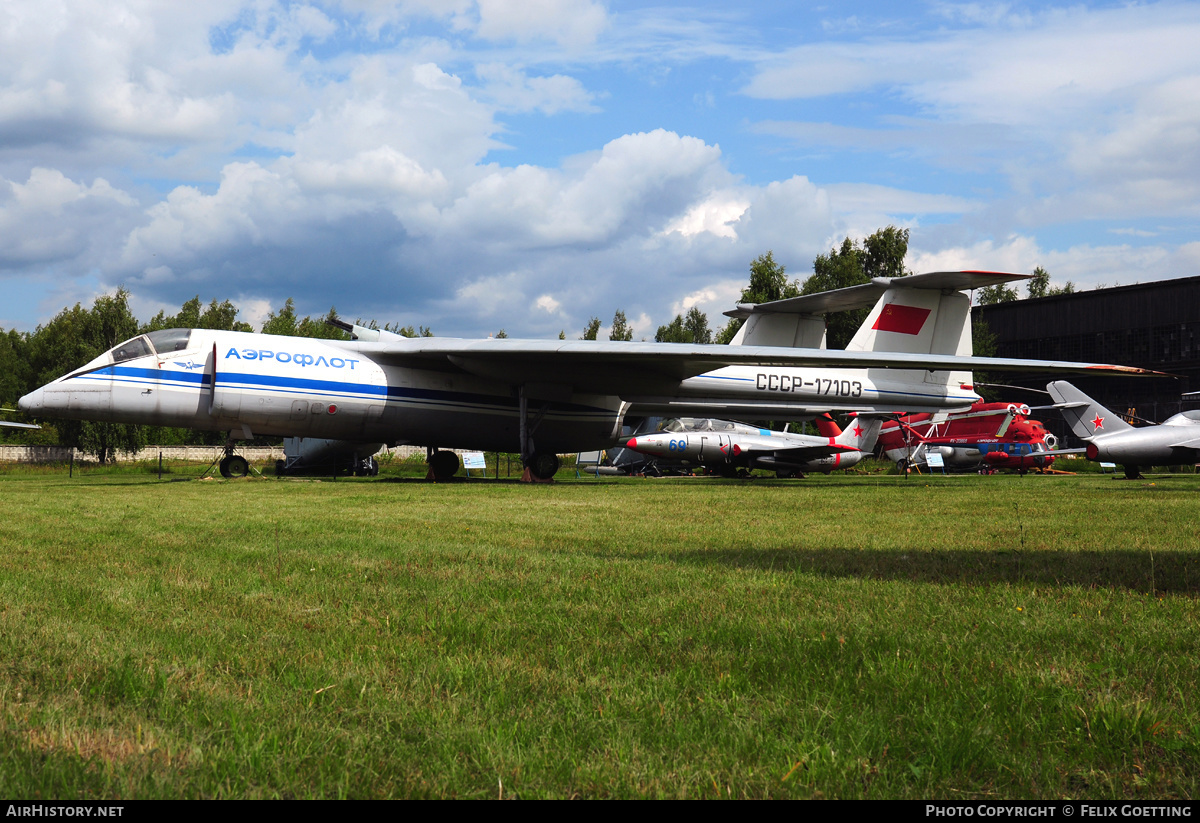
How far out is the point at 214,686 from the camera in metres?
2.56

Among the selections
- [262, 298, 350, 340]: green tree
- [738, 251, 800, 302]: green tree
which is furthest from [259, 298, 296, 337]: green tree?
[738, 251, 800, 302]: green tree

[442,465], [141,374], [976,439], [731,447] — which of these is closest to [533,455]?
[442,465]

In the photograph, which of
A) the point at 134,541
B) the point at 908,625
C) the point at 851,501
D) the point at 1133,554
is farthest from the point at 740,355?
the point at 908,625

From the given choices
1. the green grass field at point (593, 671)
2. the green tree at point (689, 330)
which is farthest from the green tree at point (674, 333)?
the green grass field at point (593, 671)

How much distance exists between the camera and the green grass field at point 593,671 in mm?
1985

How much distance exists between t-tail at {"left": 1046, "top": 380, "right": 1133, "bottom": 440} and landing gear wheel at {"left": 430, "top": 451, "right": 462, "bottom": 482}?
1667 centimetres

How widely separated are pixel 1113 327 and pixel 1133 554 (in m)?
45.1

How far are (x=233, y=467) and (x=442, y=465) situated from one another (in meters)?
4.54

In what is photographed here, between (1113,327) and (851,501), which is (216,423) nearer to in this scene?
(851,501)

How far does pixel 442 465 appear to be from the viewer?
65.4 feet

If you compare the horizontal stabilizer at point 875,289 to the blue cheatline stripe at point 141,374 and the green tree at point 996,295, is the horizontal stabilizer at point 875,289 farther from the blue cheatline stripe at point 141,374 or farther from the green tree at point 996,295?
the green tree at point 996,295

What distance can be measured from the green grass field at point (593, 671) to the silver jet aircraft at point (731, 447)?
1825 cm

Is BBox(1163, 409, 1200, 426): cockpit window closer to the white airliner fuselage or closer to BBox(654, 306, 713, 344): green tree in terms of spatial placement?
the white airliner fuselage

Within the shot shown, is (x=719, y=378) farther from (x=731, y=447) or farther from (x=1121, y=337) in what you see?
(x=1121, y=337)
